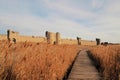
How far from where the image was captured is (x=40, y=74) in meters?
4.81

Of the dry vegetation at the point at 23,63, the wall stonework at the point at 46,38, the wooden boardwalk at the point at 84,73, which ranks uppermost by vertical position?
the wall stonework at the point at 46,38

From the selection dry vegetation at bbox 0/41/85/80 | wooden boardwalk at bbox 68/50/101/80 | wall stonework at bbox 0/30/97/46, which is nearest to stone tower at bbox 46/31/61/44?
wall stonework at bbox 0/30/97/46

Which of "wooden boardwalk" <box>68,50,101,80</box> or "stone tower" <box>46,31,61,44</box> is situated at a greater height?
"stone tower" <box>46,31,61,44</box>

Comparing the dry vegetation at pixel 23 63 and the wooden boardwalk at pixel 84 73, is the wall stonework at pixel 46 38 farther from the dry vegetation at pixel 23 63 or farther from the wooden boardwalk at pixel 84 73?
the dry vegetation at pixel 23 63

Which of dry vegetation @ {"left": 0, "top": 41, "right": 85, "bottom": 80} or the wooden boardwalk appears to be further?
the wooden boardwalk

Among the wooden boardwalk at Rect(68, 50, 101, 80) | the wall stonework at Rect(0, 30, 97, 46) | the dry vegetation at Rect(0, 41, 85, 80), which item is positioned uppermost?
the wall stonework at Rect(0, 30, 97, 46)

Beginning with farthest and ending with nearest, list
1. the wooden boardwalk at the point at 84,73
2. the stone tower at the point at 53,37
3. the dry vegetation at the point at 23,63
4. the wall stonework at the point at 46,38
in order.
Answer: the stone tower at the point at 53,37
the wall stonework at the point at 46,38
the wooden boardwalk at the point at 84,73
the dry vegetation at the point at 23,63

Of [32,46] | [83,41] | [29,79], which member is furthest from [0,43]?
[83,41]

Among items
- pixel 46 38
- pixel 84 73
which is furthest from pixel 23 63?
pixel 46 38

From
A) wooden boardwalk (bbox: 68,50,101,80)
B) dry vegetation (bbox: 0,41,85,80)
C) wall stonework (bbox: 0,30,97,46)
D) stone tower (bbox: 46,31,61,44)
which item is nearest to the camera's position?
dry vegetation (bbox: 0,41,85,80)

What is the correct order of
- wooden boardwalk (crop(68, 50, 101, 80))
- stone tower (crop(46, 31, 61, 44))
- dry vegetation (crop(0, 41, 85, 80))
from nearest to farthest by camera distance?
dry vegetation (crop(0, 41, 85, 80)) < wooden boardwalk (crop(68, 50, 101, 80)) < stone tower (crop(46, 31, 61, 44))

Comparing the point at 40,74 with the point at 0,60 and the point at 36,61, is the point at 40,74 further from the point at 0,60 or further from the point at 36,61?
the point at 0,60

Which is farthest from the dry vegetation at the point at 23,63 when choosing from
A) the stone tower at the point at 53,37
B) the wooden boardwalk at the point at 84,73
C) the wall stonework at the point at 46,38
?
the stone tower at the point at 53,37

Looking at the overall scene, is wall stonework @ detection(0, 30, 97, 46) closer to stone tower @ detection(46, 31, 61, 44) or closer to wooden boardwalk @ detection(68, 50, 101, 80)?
stone tower @ detection(46, 31, 61, 44)
